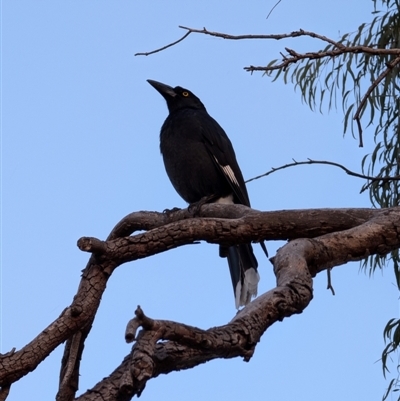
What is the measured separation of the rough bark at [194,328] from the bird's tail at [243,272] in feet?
2.50

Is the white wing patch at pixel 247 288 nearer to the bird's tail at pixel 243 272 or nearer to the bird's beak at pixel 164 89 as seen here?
the bird's tail at pixel 243 272

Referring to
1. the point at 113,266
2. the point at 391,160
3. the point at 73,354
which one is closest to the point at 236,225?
the point at 113,266

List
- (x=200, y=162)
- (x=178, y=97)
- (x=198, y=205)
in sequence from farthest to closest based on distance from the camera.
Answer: (x=178, y=97), (x=200, y=162), (x=198, y=205)

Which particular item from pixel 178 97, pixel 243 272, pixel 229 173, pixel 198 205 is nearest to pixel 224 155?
pixel 229 173

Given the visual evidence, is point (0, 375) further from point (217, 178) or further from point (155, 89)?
point (155, 89)

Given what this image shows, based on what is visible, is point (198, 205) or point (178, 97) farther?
point (178, 97)

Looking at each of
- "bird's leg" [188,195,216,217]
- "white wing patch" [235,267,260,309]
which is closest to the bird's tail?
"white wing patch" [235,267,260,309]

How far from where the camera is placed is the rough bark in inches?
58.2

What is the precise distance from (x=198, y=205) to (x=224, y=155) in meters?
0.95

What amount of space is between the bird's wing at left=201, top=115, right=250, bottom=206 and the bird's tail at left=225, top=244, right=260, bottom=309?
0.45m

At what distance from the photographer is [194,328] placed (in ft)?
4.91

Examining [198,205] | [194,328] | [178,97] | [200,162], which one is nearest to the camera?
[194,328]

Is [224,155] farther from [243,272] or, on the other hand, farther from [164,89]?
[243,272]

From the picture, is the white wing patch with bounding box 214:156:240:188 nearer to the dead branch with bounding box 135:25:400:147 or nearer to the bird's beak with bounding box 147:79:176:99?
the bird's beak with bounding box 147:79:176:99
